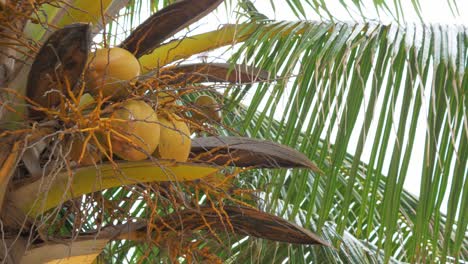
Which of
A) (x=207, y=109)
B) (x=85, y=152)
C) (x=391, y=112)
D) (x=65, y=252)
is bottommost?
(x=65, y=252)

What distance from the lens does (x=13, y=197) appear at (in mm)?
926

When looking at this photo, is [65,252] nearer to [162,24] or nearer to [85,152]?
[85,152]

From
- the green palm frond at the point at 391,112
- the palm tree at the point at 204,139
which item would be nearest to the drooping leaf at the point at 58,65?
the palm tree at the point at 204,139

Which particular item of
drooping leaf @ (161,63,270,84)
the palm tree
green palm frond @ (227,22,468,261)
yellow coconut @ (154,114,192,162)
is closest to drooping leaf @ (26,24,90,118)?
the palm tree

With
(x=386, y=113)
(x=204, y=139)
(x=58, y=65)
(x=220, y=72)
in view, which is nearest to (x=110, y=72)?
(x=58, y=65)

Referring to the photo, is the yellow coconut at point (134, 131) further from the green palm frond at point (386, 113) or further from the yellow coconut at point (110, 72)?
the green palm frond at point (386, 113)

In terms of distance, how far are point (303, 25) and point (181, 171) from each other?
766mm

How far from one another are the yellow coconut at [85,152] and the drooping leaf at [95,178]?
10 mm

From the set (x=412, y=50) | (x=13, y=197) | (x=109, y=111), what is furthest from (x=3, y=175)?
(x=412, y=50)

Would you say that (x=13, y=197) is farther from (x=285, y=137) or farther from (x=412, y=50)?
(x=412, y=50)

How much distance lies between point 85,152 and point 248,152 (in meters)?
0.23

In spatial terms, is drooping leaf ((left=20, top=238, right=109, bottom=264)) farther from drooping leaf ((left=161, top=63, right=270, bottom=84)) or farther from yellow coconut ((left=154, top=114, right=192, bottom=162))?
drooping leaf ((left=161, top=63, right=270, bottom=84))

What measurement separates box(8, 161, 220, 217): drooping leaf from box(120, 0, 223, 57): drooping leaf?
0.16 m

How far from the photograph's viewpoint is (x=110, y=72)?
89 centimetres
